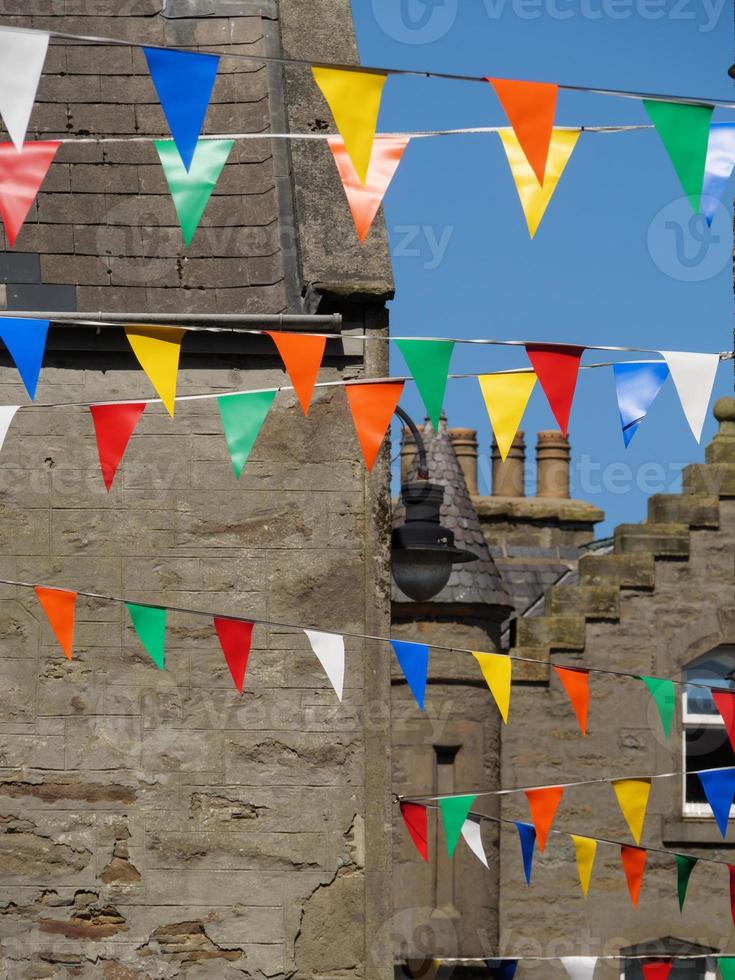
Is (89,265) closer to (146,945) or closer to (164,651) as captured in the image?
(164,651)

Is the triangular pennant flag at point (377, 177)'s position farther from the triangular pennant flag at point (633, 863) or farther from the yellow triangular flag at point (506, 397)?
the triangular pennant flag at point (633, 863)

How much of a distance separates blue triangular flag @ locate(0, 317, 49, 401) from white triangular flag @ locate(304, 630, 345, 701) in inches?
72.0

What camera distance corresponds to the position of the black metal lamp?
9781mm

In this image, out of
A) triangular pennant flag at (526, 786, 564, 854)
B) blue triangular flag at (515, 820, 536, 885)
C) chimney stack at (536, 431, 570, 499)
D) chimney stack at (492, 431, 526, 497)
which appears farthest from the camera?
chimney stack at (536, 431, 570, 499)

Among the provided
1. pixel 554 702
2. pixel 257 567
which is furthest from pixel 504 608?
pixel 257 567

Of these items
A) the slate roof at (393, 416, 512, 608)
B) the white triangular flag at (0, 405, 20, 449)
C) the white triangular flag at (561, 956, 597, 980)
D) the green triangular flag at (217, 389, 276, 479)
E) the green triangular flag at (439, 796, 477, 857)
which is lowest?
the white triangular flag at (561, 956, 597, 980)

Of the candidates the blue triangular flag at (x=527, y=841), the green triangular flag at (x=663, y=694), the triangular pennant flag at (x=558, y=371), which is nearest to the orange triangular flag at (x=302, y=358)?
the triangular pennant flag at (x=558, y=371)

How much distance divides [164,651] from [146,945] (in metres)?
1.33

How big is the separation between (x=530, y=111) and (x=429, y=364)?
4.62 ft

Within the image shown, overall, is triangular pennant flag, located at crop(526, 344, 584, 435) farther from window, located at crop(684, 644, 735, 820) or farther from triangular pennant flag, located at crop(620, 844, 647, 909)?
window, located at crop(684, 644, 735, 820)

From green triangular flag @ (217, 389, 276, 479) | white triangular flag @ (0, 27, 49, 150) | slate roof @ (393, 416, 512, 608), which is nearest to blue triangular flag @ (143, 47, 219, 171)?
white triangular flag @ (0, 27, 49, 150)

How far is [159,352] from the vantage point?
7660 millimetres

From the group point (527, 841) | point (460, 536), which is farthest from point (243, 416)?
point (460, 536)

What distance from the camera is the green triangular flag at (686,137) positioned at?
21.9 feet
